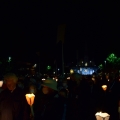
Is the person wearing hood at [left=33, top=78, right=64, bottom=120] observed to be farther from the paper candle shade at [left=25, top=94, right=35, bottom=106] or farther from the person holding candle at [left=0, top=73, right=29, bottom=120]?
the paper candle shade at [left=25, top=94, right=35, bottom=106]

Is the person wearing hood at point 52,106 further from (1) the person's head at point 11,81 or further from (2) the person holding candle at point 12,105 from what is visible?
(1) the person's head at point 11,81

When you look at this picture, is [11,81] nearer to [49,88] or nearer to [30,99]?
[49,88]

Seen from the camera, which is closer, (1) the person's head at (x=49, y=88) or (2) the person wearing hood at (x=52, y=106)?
(2) the person wearing hood at (x=52, y=106)

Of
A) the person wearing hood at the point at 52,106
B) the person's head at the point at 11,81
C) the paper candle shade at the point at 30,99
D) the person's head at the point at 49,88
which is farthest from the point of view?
the paper candle shade at the point at 30,99

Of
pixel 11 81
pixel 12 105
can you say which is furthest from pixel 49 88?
pixel 12 105

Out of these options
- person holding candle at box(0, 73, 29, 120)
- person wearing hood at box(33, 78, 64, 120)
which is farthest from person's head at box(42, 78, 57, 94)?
person holding candle at box(0, 73, 29, 120)

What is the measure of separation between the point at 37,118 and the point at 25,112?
0.54 m

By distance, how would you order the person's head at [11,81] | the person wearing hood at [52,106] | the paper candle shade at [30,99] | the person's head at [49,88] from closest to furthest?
the person wearing hood at [52,106] < the person's head at [11,81] < the person's head at [49,88] < the paper candle shade at [30,99]

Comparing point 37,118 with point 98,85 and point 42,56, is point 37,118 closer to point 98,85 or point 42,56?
point 98,85

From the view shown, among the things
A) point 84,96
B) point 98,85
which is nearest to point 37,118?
point 84,96

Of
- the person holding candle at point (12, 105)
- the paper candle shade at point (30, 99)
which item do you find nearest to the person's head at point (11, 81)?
the person holding candle at point (12, 105)

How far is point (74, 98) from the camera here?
39.1 ft

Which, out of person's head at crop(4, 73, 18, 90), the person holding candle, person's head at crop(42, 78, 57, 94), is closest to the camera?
the person holding candle

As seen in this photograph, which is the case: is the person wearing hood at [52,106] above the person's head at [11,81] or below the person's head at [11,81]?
below
